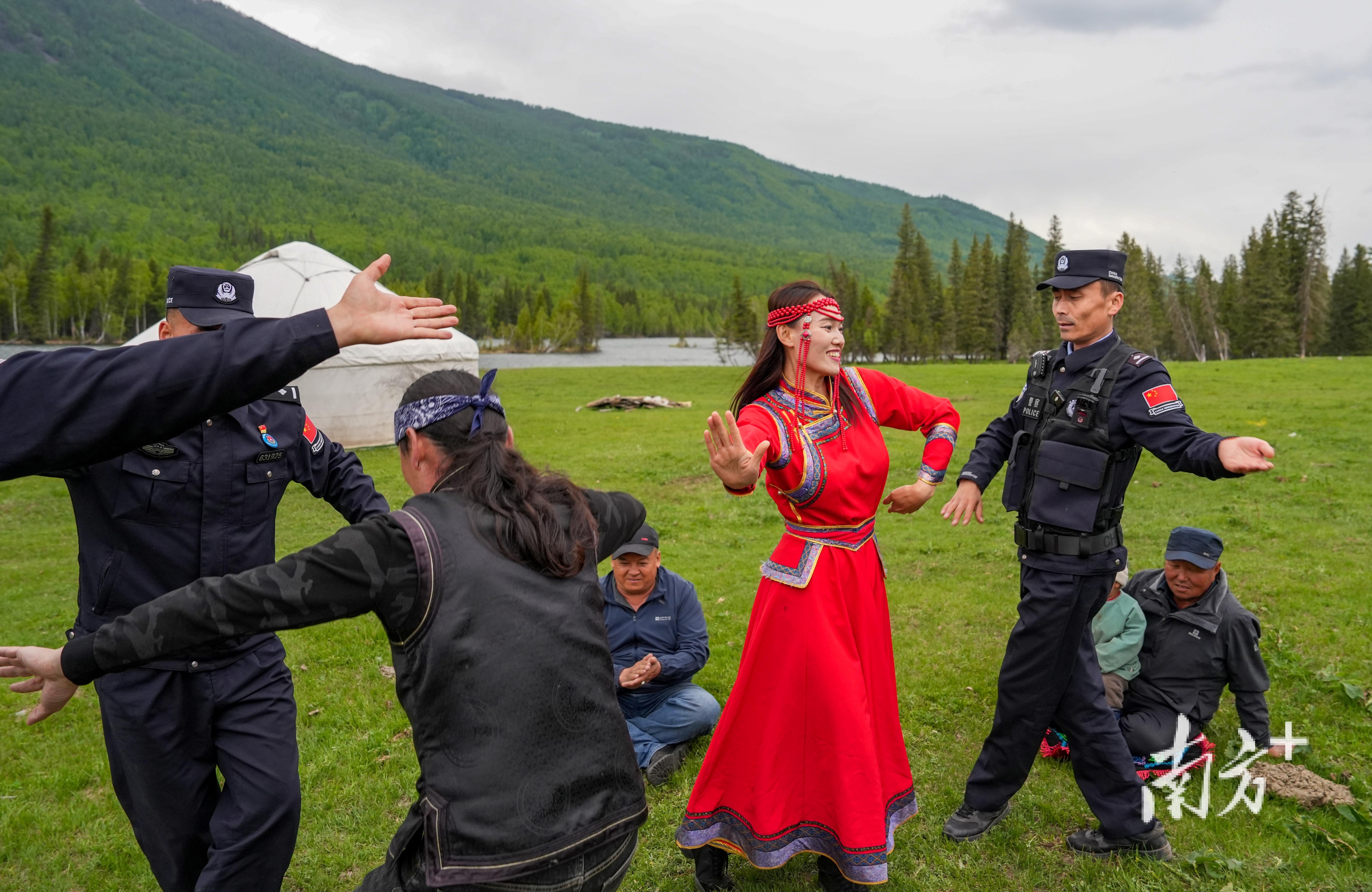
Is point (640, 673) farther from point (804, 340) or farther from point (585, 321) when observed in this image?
point (585, 321)

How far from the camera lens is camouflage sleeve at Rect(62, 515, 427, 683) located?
2002mm

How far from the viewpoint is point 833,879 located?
3.72 m

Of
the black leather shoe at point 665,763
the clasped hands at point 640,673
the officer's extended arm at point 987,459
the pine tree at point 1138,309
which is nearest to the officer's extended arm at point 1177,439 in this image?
the officer's extended arm at point 987,459

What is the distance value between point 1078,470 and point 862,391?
1.08m

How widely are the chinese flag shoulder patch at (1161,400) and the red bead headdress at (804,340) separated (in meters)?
1.38

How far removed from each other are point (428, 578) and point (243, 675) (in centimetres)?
158

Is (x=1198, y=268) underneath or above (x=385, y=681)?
above

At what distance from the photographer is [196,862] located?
3182 mm

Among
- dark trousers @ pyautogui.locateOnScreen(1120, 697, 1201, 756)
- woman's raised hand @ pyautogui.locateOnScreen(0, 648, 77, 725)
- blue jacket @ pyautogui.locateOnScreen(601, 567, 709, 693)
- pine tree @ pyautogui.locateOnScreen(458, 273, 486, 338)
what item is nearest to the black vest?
woman's raised hand @ pyautogui.locateOnScreen(0, 648, 77, 725)

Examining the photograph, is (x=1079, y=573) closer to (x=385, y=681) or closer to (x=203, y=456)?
(x=203, y=456)

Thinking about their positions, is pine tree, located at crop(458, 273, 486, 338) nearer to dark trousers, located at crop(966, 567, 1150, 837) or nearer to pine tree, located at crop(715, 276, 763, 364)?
pine tree, located at crop(715, 276, 763, 364)

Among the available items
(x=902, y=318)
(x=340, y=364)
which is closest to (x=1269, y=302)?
(x=902, y=318)

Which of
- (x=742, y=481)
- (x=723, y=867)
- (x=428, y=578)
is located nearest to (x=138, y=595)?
(x=428, y=578)

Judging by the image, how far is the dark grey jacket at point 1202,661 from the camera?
16.1ft
